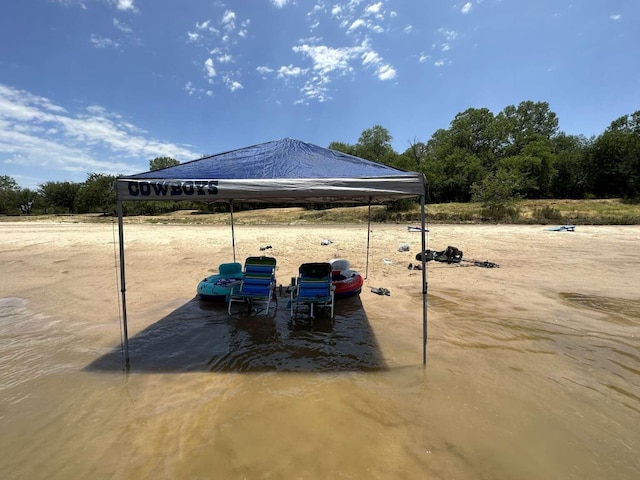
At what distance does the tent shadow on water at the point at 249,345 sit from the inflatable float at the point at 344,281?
718 mm

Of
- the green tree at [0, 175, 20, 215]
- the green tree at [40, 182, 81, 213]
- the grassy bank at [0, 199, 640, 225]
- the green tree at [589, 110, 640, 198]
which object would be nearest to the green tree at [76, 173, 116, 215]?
the green tree at [40, 182, 81, 213]

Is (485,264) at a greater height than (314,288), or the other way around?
(314,288)

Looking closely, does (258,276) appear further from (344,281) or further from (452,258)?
(452,258)

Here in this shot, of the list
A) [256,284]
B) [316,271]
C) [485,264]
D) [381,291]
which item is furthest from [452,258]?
[256,284]

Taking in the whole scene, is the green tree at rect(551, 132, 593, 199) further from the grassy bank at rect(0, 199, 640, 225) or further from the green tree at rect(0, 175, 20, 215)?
the green tree at rect(0, 175, 20, 215)

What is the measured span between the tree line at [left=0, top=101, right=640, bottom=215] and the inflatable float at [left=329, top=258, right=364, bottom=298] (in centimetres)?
2803

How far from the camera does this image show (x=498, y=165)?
1913 inches

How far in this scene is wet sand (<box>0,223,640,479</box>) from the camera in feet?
10.3

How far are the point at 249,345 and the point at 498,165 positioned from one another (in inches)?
2076

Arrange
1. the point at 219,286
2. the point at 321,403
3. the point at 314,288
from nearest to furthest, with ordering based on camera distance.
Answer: the point at 321,403, the point at 314,288, the point at 219,286

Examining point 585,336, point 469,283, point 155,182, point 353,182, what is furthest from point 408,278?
point 155,182

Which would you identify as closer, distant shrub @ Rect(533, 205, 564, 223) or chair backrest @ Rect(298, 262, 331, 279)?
chair backrest @ Rect(298, 262, 331, 279)

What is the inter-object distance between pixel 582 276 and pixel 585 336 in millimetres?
5584

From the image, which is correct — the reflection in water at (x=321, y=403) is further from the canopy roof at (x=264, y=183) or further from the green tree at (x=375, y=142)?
the green tree at (x=375, y=142)
